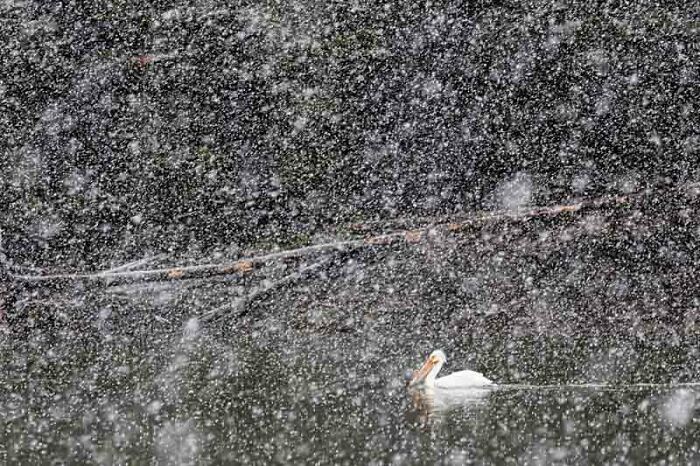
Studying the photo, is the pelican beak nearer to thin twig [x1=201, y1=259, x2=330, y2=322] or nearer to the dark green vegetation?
the dark green vegetation

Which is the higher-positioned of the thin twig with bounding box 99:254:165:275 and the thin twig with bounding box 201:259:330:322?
the thin twig with bounding box 99:254:165:275

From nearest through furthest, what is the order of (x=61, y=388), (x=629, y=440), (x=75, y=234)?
(x=629, y=440)
(x=61, y=388)
(x=75, y=234)

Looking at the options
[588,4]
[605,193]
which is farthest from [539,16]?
[605,193]

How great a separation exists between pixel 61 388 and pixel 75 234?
59 cm

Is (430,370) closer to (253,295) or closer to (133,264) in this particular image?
(253,295)

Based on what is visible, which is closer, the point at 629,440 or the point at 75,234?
the point at 629,440

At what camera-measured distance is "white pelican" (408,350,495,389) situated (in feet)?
11.5

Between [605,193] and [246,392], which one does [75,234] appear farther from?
[605,193]

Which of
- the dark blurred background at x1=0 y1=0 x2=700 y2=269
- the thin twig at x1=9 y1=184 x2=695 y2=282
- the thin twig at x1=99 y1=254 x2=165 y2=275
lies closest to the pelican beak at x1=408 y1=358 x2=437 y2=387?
the thin twig at x1=9 y1=184 x2=695 y2=282

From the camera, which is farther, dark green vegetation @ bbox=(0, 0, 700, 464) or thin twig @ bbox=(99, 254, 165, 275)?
thin twig @ bbox=(99, 254, 165, 275)

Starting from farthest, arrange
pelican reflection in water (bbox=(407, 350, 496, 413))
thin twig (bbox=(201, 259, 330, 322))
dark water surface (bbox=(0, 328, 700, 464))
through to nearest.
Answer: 1. thin twig (bbox=(201, 259, 330, 322))
2. pelican reflection in water (bbox=(407, 350, 496, 413))
3. dark water surface (bbox=(0, 328, 700, 464))

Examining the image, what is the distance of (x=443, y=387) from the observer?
3504 mm

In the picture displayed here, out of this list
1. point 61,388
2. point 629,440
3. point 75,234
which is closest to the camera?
point 629,440

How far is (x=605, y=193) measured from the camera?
3.78 meters
